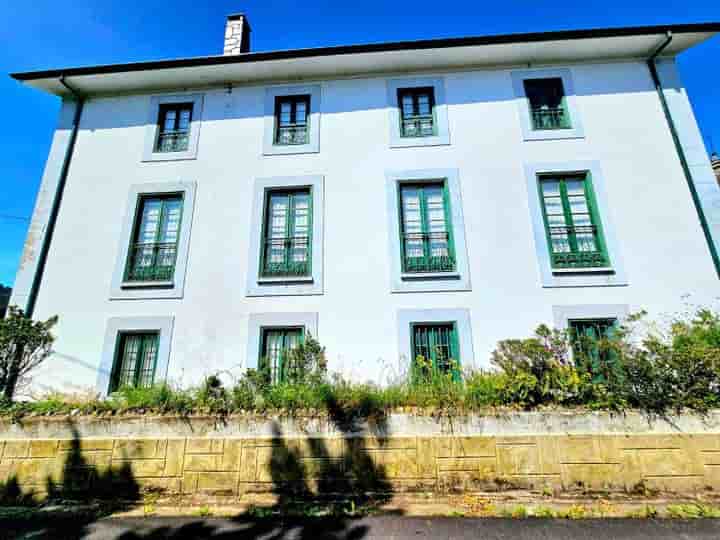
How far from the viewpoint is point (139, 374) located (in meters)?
8.84

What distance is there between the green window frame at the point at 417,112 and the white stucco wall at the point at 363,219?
1.54 feet

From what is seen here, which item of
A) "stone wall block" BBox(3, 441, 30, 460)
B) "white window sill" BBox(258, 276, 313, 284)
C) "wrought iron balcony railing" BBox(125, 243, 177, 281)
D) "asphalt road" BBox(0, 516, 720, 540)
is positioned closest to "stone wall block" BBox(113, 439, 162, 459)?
"asphalt road" BBox(0, 516, 720, 540)

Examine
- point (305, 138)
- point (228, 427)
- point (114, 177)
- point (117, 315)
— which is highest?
point (305, 138)

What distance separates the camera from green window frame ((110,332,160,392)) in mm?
8789

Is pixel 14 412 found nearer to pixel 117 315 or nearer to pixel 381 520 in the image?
pixel 117 315

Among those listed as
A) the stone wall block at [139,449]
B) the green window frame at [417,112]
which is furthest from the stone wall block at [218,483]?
the green window frame at [417,112]

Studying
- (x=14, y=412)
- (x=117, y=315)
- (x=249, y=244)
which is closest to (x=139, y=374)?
(x=117, y=315)

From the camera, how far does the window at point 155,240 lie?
9.51 meters

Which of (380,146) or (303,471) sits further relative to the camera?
(380,146)

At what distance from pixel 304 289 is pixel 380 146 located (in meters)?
4.29

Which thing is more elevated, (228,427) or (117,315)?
(117,315)

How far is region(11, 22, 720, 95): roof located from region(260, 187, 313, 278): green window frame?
11.7 ft

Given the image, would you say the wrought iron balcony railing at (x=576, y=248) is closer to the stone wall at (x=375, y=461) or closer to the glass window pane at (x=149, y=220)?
the stone wall at (x=375, y=461)

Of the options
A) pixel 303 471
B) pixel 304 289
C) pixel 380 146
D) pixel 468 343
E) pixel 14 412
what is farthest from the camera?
pixel 380 146
